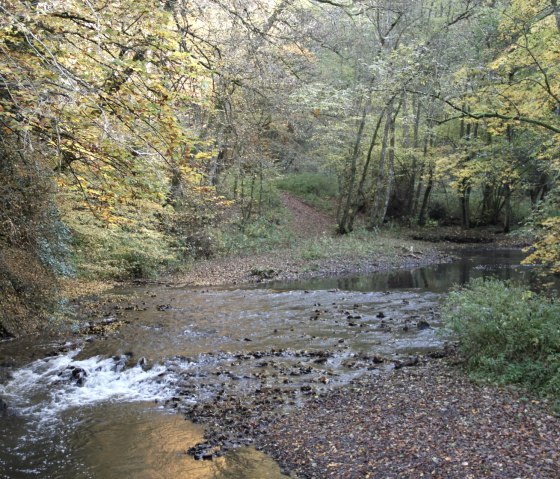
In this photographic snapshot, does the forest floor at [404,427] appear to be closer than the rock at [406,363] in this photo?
Yes

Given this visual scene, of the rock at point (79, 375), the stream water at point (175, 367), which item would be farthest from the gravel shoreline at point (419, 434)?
the rock at point (79, 375)

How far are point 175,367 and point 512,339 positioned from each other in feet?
17.3

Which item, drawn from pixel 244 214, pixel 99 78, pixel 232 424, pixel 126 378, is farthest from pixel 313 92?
pixel 244 214

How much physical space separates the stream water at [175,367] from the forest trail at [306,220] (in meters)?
13.2

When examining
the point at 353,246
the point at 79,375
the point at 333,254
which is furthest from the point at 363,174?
the point at 79,375

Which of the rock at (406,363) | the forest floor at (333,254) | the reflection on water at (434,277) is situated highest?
the forest floor at (333,254)

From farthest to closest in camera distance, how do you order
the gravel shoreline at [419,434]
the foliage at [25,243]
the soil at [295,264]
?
the soil at [295,264] → the foliage at [25,243] → the gravel shoreline at [419,434]

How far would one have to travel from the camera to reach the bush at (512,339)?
662 centimetres

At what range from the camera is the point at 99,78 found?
524 centimetres

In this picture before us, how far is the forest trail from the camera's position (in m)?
28.1

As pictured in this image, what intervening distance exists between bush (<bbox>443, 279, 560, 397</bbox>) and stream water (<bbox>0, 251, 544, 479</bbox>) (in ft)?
4.69

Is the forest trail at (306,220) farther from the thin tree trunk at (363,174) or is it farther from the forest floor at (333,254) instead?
the thin tree trunk at (363,174)

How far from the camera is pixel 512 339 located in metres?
6.94

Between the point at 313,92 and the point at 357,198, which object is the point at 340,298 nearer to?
the point at 313,92
